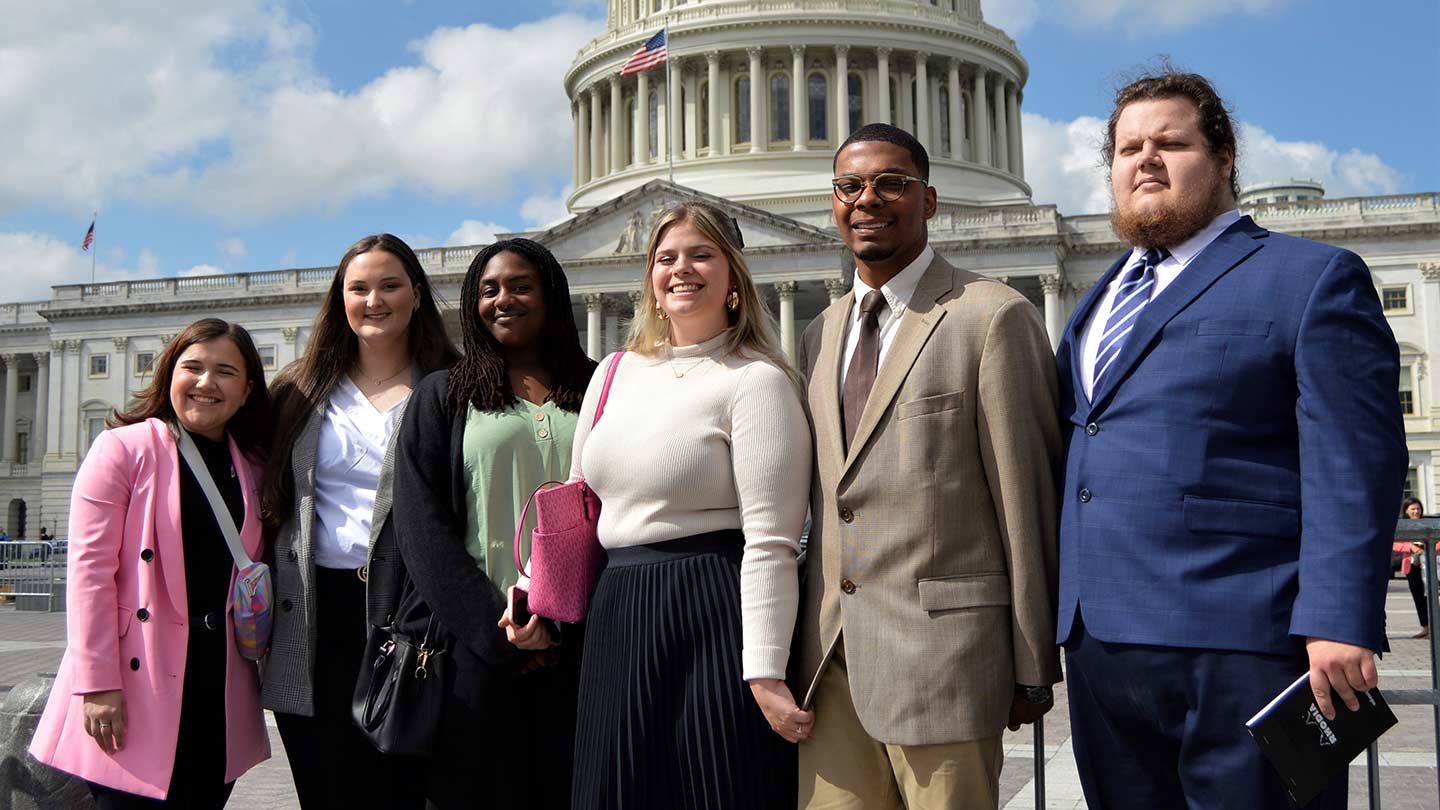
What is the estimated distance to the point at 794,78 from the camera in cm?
6259

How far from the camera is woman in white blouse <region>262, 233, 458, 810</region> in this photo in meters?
4.86

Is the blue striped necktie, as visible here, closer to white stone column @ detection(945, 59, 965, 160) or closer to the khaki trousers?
the khaki trousers

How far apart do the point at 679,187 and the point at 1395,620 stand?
124 ft

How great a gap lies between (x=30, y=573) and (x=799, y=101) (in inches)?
1781

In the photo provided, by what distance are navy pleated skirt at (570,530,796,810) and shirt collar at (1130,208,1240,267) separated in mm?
1631

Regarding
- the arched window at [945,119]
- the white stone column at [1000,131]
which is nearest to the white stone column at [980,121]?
the white stone column at [1000,131]

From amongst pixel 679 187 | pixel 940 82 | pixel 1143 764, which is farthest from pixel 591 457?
pixel 940 82

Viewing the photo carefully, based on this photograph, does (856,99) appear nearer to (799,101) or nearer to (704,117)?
(799,101)

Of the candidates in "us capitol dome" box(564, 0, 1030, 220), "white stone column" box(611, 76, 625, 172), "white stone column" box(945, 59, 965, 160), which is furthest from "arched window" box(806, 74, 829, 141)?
"white stone column" box(611, 76, 625, 172)

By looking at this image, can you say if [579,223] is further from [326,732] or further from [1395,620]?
[326,732]

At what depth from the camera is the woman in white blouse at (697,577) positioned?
379 cm

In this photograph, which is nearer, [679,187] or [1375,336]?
[1375,336]

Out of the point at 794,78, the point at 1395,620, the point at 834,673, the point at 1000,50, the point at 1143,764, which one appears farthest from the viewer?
the point at 1000,50

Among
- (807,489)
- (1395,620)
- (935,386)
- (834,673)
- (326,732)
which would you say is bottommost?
(1395,620)
